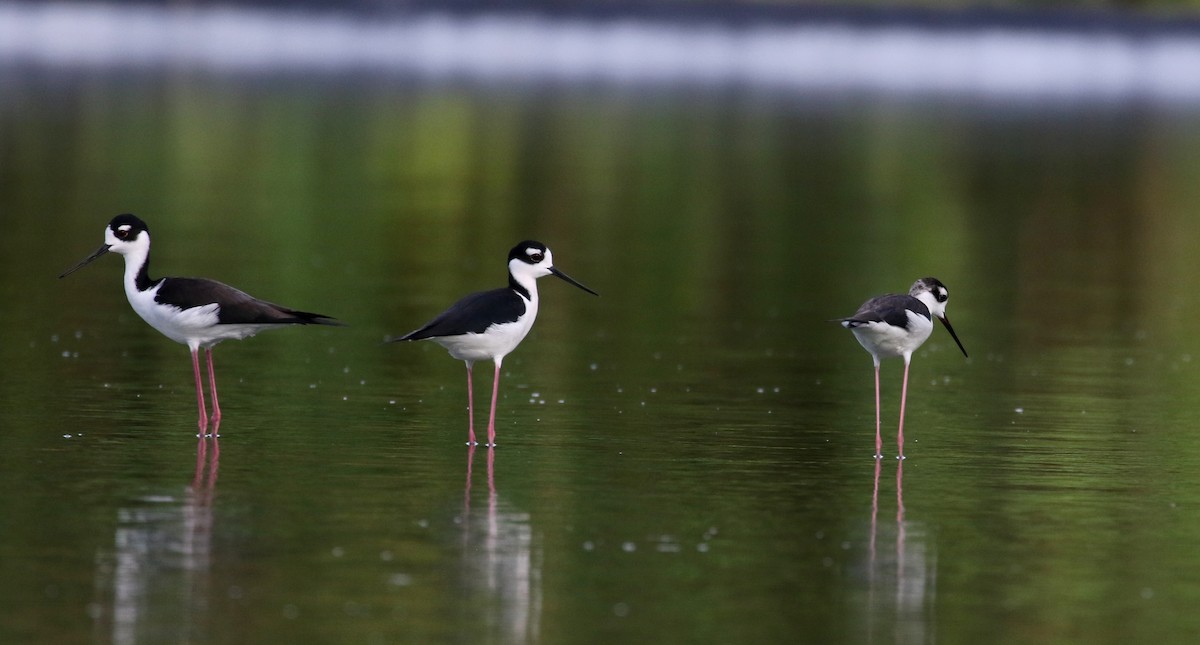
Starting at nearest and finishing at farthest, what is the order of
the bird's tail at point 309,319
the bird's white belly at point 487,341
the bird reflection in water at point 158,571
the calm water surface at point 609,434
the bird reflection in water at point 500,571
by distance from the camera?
the bird reflection in water at point 158,571
the bird reflection in water at point 500,571
the calm water surface at point 609,434
the bird's tail at point 309,319
the bird's white belly at point 487,341

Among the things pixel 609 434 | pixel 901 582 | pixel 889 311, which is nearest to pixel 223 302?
pixel 609 434

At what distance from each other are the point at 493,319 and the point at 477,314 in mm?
95

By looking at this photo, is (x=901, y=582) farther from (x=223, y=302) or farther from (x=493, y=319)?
(x=223, y=302)

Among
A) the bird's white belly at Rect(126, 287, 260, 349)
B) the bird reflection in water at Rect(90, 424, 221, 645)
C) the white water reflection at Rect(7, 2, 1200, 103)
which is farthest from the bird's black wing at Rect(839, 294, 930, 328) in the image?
the white water reflection at Rect(7, 2, 1200, 103)

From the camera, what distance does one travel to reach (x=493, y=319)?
543 inches

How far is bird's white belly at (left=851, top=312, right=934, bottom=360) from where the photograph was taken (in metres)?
14.0

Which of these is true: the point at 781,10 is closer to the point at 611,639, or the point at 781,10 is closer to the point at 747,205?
the point at 747,205

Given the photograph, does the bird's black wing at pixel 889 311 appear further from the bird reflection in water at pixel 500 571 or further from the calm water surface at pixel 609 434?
the bird reflection in water at pixel 500 571

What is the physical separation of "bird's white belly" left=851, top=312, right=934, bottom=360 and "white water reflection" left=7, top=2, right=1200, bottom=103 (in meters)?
87.0

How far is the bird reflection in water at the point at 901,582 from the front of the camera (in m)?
9.63

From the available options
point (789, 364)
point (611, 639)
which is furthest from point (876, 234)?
point (611, 639)

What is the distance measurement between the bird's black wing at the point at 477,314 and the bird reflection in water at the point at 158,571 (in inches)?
73.3

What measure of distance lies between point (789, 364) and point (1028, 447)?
4036mm

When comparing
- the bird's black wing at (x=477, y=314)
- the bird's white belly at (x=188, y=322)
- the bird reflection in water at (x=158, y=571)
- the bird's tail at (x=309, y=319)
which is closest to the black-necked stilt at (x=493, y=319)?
the bird's black wing at (x=477, y=314)
